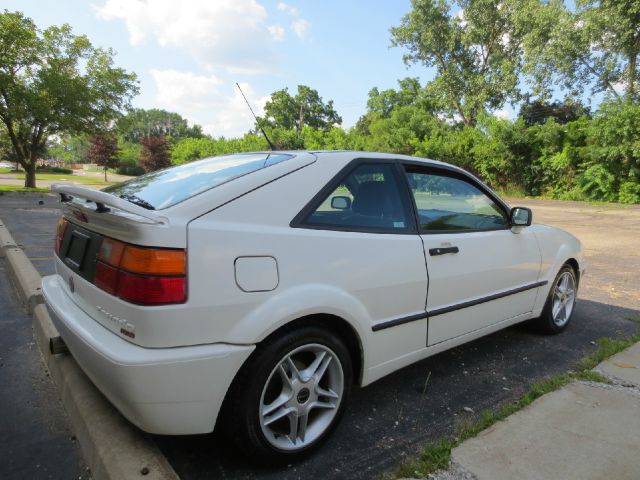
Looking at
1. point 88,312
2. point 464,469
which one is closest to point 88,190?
point 88,312

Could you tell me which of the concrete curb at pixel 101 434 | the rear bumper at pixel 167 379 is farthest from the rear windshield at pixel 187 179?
the concrete curb at pixel 101 434

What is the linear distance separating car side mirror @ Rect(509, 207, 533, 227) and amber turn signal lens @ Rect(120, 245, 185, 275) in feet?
8.69

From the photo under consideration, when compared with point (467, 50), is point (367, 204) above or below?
below

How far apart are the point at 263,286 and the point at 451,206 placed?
1.77m

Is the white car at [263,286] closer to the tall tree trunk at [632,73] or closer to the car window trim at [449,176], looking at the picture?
the car window trim at [449,176]

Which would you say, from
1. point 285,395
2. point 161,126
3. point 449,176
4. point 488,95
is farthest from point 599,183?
point 161,126

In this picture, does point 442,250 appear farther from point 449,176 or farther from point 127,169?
point 127,169

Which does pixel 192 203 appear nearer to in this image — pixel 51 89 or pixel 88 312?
pixel 88 312

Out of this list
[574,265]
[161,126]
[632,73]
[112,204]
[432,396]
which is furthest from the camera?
[161,126]

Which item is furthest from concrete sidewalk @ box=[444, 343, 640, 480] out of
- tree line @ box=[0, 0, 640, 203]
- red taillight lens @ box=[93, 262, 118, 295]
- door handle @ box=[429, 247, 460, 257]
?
tree line @ box=[0, 0, 640, 203]

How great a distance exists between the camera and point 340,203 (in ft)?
8.10

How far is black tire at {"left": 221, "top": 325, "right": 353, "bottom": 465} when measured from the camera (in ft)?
6.51

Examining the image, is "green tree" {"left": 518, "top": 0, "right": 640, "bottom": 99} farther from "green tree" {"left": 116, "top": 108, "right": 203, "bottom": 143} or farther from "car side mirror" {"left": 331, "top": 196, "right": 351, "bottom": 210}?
"green tree" {"left": 116, "top": 108, "right": 203, "bottom": 143}

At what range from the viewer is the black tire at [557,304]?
4.02m
